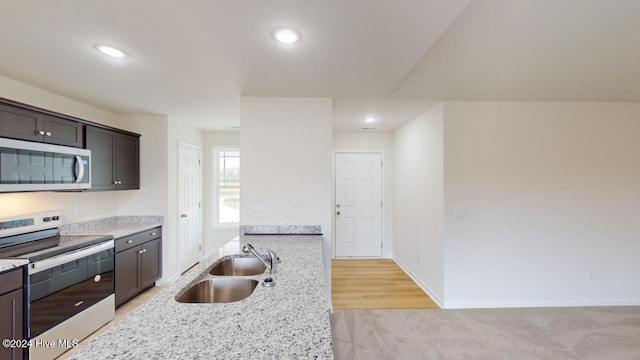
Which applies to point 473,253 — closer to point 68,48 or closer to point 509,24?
point 509,24

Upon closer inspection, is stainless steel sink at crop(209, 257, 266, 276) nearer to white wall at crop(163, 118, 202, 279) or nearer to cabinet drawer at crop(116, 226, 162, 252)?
cabinet drawer at crop(116, 226, 162, 252)

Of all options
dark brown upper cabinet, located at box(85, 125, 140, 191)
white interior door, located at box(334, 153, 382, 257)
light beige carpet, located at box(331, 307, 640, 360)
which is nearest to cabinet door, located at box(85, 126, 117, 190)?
dark brown upper cabinet, located at box(85, 125, 140, 191)

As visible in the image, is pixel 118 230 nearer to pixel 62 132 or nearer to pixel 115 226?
pixel 115 226

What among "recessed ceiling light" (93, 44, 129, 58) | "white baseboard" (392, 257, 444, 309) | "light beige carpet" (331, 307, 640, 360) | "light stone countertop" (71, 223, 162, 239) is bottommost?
"light beige carpet" (331, 307, 640, 360)

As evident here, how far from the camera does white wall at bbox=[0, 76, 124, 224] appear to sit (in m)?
2.34

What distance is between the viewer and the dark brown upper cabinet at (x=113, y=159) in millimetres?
2871

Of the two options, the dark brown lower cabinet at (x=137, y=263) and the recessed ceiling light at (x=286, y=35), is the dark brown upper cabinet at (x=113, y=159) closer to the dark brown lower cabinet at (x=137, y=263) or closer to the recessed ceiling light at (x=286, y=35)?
the dark brown lower cabinet at (x=137, y=263)

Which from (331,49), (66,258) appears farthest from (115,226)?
(331,49)

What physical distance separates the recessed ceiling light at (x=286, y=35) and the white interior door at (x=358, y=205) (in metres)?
3.40

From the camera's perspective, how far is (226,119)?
391 centimetres

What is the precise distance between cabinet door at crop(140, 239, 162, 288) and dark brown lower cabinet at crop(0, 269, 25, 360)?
1.40m

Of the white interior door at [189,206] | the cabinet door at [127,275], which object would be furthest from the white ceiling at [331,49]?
the cabinet door at [127,275]

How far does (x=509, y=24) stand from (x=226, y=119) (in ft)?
11.2

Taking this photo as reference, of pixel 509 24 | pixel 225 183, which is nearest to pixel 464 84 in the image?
pixel 509 24
